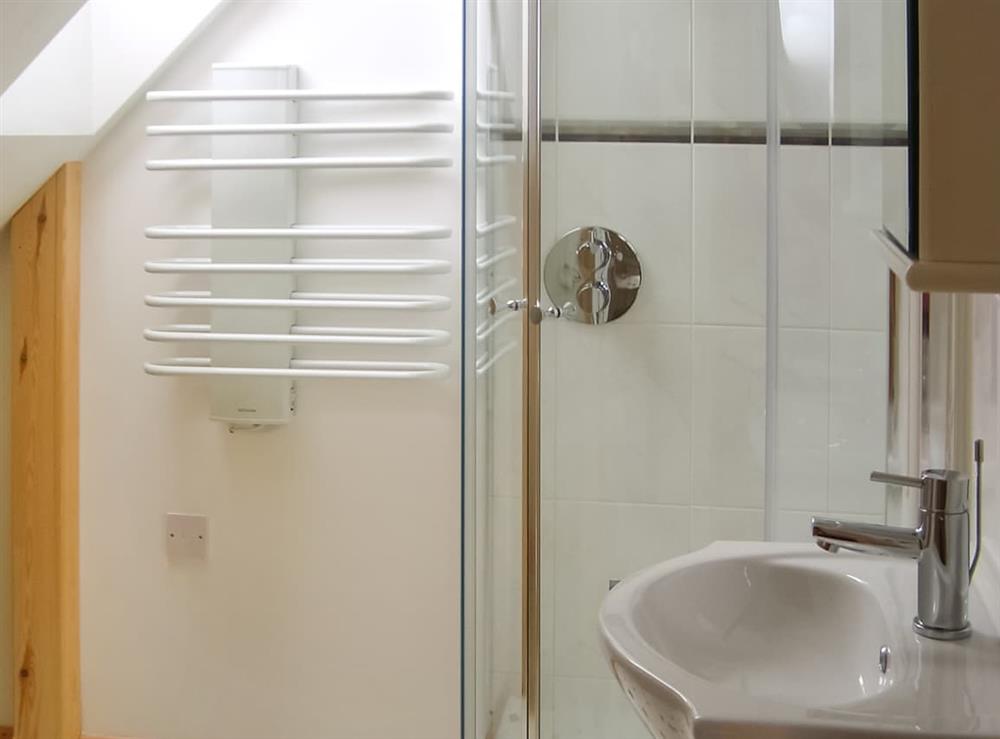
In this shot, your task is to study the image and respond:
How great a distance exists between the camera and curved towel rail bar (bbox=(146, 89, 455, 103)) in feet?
8.14

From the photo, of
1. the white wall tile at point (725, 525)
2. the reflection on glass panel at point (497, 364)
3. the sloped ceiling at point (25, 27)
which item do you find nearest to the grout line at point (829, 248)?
the white wall tile at point (725, 525)

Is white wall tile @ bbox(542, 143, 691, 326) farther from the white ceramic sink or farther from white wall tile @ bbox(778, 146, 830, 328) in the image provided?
the white ceramic sink

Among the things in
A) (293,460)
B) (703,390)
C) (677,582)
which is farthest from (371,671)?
(677,582)

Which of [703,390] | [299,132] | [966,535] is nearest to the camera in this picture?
[966,535]

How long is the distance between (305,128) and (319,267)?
283mm

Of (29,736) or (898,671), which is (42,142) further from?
(898,671)

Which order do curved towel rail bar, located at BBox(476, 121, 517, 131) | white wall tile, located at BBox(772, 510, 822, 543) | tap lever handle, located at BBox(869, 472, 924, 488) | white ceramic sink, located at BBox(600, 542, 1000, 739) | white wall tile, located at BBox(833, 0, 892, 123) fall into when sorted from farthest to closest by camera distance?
curved towel rail bar, located at BBox(476, 121, 517, 131), white wall tile, located at BBox(772, 510, 822, 543), white wall tile, located at BBox(833, 0, 892, 123), tap lever handle, located at BBox(869, 472, 924, 488), white ceramic sink, located at BBox(600, 542, 1000, 739)

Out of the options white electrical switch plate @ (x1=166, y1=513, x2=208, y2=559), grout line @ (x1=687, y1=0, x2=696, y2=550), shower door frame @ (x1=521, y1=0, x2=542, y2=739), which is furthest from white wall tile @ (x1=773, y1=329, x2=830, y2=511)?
white electrical switch plate @ (x1=166, y1=513, x2=208, y2=559)

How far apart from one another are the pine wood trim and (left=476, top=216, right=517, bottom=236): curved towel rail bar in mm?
1242

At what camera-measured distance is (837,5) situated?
5.24ft

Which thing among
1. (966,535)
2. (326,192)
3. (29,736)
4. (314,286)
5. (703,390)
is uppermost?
(326,192)

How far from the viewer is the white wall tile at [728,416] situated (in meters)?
1.72

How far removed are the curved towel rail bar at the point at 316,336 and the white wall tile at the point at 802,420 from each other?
95cm

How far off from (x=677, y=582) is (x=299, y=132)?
1.49 metres
